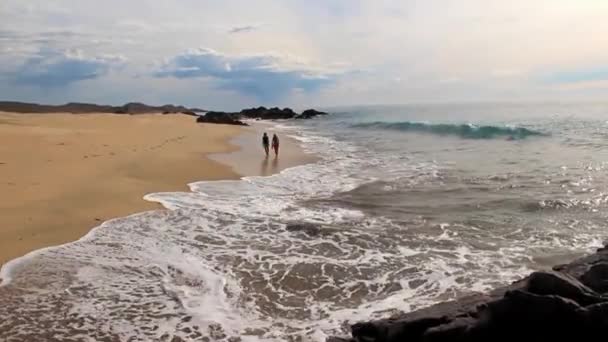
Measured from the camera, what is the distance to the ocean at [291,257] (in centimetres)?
693

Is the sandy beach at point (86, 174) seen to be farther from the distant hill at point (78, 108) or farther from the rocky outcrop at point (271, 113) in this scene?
the rocky outcrop at point (271, 113)

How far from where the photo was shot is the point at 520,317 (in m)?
4.94

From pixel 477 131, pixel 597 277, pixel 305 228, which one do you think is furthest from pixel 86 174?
pixel 477 131

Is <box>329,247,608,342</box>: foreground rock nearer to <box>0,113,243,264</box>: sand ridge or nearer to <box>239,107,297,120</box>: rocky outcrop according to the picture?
<box>0,113,243,264</box>: sand ridge

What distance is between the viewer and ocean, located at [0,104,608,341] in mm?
6934

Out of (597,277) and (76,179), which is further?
(76,179)

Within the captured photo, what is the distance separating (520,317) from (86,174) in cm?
1487

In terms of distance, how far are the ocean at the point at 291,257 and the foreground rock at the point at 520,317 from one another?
50.8 inches

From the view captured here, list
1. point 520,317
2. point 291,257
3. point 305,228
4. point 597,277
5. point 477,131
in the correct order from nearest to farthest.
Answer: point 520,317, point 597,277, point 291,257, point 305,228, point 477,131

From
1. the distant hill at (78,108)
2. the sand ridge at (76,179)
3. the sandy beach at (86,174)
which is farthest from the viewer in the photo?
the distant hill at (78,108)

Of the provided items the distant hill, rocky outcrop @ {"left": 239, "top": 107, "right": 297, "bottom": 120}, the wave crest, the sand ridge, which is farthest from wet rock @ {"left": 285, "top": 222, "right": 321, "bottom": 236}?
rocky outcrop @ {"left": 239, "top": 107, "right": 297, "bottom": 120}

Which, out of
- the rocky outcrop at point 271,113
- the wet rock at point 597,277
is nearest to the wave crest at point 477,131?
the wet rock at point 597,277

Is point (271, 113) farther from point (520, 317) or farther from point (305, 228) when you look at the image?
point (520, 317)

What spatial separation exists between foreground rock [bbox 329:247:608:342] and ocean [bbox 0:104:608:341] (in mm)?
1289
